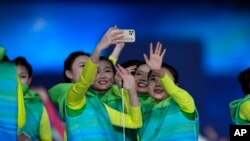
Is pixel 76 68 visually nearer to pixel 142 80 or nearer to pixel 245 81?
pixel 142 80

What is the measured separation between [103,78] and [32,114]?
419 millimetres

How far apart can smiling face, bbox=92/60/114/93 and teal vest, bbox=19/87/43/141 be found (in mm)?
362

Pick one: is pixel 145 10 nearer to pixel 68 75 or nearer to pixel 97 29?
pixel 97 29

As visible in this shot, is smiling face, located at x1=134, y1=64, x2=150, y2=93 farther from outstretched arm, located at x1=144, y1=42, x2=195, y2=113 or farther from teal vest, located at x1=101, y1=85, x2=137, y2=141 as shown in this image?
outstretched arm, located at x1=144, y1=42, x2=195, y2=113

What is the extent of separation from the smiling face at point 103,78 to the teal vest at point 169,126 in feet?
0.81

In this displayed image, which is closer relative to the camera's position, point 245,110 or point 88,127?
point 88,127

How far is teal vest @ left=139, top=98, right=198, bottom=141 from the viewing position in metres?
3.40

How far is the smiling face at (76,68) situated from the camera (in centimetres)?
357

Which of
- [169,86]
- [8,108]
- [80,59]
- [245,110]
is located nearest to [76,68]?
[80,59]

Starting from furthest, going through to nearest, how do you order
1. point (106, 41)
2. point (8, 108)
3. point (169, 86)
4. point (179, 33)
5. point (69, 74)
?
point (179, 33) < point (69, 74) < point (169, 86) < point (106, 41) < point (8, 108)

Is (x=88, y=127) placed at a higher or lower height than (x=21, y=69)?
lower

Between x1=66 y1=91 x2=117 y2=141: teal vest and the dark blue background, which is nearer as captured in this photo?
x1=66 y1=91 x2=117 y2=141: teal vest

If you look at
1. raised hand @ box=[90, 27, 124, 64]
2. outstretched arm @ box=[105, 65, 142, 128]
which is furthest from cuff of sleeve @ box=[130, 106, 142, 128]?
raised hand @ box=[90, 27, 124, 64]

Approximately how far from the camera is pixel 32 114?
3.60 metres
